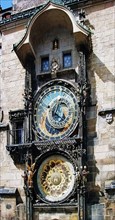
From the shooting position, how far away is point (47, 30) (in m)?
12.2

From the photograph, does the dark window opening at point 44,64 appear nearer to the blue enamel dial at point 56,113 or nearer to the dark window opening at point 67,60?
the dark window opening at point 67,60

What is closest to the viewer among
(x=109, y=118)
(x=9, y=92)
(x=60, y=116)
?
(x=109, y=118)

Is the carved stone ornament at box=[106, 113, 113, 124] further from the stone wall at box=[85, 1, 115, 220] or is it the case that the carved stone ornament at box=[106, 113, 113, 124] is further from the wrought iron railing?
the wrought iron railing

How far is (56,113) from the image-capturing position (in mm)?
11227

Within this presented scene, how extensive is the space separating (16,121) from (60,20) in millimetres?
3228

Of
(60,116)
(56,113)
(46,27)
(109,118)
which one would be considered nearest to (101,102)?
(109,118)

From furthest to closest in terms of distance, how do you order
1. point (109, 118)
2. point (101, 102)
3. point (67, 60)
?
point (67, 60), point (101, 102), point (109, 118)

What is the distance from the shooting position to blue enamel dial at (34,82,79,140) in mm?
11000

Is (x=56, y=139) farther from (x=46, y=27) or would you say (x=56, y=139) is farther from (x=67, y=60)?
(x=46, y=27)

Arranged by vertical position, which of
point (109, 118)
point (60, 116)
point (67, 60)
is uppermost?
point (67, 60)

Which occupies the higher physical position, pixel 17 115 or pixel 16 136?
pixel 17 115

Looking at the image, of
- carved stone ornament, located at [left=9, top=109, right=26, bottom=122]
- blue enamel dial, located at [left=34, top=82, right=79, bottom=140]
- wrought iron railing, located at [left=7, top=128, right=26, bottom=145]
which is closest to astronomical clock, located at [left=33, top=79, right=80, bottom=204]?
blue enamel dial, located at [left=34, top=82, right=79, bottom=140]

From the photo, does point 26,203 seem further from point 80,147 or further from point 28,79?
point 28,79

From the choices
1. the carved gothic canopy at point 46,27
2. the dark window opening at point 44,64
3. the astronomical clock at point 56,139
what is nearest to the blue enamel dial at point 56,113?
the astronomical clock at point 56,139
